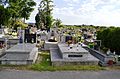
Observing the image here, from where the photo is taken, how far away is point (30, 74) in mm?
10898

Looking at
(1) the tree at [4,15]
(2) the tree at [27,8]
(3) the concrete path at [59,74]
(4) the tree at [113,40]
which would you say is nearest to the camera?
(3) the concrete path at [59,74]

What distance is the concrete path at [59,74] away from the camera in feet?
34.2

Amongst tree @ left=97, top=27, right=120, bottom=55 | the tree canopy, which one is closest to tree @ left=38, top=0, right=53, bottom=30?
the tree canopy

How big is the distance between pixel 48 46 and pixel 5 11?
20215mm

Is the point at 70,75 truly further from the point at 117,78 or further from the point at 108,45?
the point at 108,45

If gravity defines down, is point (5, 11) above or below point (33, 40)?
above

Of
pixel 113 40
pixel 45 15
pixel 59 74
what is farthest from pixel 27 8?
pixel 59 74

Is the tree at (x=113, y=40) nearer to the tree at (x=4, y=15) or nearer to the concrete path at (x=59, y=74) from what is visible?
the concrete path at (x=59, y=74)

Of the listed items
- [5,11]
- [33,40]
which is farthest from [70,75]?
[5,11]

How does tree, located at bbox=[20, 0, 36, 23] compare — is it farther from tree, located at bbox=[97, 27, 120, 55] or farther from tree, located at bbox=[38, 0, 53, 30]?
tree, located at bbox=[97, 27, 120, 55]

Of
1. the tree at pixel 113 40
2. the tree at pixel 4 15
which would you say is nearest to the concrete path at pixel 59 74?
the tree at pixel 113 40

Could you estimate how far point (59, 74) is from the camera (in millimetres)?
11031

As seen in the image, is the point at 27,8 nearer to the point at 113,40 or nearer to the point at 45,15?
the point at 45,15

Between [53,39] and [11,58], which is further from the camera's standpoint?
[53,39]
